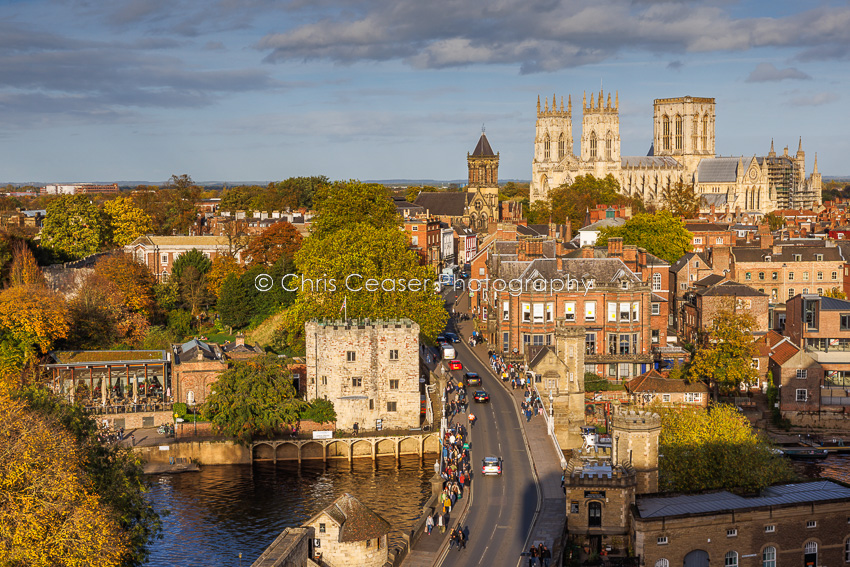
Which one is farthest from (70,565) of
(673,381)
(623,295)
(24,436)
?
(623,295)

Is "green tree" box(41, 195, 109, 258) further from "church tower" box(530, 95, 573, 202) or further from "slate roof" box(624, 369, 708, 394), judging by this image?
"church tower" box(530, 95, 573, 202)

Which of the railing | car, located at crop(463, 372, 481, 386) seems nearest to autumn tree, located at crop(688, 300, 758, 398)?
car, located at crop(463, 372, 481, 386)

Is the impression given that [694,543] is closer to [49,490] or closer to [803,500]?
[803,500]

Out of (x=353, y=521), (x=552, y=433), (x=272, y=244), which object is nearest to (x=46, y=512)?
(x=353, y=521)

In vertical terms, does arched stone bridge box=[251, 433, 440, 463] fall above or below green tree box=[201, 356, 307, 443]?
below

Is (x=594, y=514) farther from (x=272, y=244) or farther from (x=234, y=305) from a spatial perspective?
(x=272, y=244)

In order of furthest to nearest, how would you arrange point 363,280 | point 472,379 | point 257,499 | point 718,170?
point 718,170 → point 363,280 → point 472,379 → point 257,499
